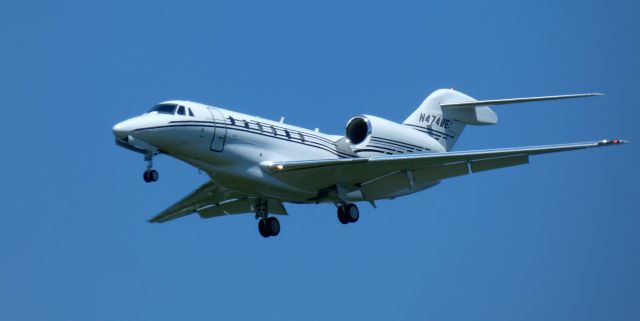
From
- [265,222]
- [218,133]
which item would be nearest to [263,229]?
[265,222]

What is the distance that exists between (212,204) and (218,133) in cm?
506

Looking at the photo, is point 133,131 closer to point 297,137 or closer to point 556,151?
point 297,137

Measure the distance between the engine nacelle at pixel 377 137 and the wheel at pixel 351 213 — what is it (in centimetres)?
140

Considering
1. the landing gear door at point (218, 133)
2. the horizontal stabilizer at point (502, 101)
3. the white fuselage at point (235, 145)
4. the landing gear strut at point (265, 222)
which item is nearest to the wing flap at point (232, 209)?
the landing gear strut at point (265, 222)

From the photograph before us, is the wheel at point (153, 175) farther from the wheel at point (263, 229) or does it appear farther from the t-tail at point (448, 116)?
the t-tail at point (448, 116)

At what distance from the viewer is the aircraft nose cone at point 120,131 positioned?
25000 millimetres

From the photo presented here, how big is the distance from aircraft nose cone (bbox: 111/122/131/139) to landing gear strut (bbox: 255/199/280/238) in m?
5.80

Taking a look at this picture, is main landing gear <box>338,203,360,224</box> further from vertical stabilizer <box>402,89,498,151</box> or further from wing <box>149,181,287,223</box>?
vertical stabilizer <box>402,89,498,151</box>

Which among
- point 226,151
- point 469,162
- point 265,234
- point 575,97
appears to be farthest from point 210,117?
point 575,97

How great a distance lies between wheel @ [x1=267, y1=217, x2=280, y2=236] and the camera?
Result: 29828 millimetres

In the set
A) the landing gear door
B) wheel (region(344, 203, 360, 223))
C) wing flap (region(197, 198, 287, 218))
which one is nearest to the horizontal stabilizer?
wheel (region(344, 203, 360, 223))

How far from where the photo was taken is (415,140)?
30.2 m

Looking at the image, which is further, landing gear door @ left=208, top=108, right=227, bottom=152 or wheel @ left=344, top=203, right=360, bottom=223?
wheel @ left=344, top=203, right=360, bottom=223

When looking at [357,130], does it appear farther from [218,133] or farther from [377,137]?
[218,133]
